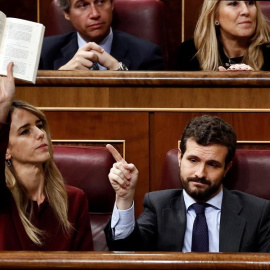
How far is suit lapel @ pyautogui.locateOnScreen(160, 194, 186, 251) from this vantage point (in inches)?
37.7

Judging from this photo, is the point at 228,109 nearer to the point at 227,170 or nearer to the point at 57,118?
the point at 227,170

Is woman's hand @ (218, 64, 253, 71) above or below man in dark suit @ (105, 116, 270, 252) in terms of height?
above

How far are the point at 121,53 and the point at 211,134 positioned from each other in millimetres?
357

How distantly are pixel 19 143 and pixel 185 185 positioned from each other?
0.21 meters

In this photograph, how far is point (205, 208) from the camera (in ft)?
3.22

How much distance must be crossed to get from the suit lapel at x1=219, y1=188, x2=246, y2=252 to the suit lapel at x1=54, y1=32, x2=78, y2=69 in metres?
0.41

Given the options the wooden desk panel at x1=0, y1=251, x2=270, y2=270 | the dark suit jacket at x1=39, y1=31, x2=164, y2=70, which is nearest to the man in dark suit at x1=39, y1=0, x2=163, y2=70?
the dark suit jacket at x1=39, y1=31, x2=164, y2=70

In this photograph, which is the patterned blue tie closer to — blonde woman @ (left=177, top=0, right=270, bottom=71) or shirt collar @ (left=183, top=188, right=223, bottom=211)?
shirt collar @ (left=183, top=188, right=223, bottom=211)

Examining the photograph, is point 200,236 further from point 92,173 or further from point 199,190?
point 92,173

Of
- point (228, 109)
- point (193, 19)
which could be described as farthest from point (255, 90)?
point (193, 19)

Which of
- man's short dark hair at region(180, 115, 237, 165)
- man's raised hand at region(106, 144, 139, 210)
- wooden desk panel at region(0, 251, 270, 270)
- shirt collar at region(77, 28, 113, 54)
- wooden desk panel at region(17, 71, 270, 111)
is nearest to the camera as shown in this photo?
wooden desk panel at region(0, 251, 270, 270)

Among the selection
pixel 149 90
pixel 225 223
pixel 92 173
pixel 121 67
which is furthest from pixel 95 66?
pixel 225 223

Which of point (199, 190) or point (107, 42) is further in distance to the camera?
point (107, 42)

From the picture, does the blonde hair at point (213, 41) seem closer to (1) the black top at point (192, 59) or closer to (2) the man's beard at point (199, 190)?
(1) the black top at point (192, 59)
